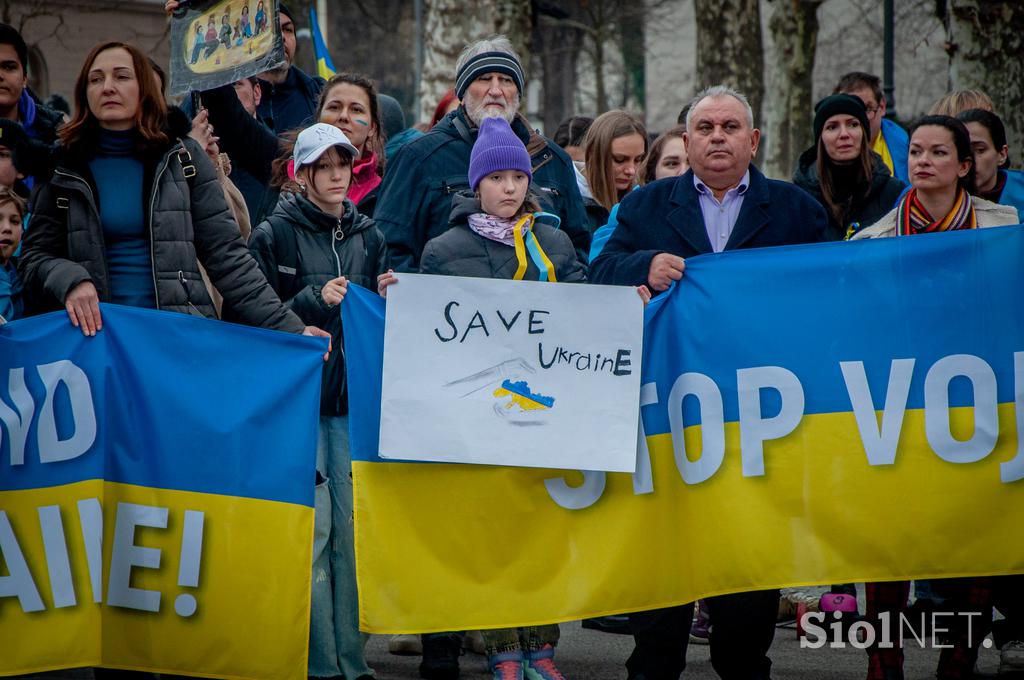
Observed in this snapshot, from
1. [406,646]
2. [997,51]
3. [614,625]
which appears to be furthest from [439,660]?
[997,51]

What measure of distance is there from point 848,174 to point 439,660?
3.14 metres

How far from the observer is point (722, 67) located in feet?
64.4

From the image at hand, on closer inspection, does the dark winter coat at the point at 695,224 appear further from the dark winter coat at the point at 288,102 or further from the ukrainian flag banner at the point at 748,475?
the dark winter coat at the point at 288,102

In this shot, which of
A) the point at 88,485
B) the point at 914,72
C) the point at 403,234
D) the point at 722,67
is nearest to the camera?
the point at 88,485

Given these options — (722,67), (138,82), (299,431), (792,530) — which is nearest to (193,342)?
(299,431)

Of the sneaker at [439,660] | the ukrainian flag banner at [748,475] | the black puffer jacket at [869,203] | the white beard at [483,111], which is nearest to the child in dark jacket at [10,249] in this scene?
the ukrainian flag banner at [748,475]

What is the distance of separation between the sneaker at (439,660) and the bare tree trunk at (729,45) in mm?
14691

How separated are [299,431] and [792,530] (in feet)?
5.94

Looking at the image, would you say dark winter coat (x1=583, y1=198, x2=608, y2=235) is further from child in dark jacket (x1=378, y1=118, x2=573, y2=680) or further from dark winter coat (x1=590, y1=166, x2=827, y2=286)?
dark winter coat (x1=590, y1=166, x2=827, y2=286)

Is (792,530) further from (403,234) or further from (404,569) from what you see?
(403,234)

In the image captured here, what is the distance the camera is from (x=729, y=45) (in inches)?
771

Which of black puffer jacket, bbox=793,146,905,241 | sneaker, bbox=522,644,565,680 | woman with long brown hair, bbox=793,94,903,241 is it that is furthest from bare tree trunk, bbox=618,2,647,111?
sneaker, bbox=522,644,565,680

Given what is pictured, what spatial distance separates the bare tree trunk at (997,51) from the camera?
11766 mm

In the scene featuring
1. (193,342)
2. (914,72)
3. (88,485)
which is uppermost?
(914,72)
